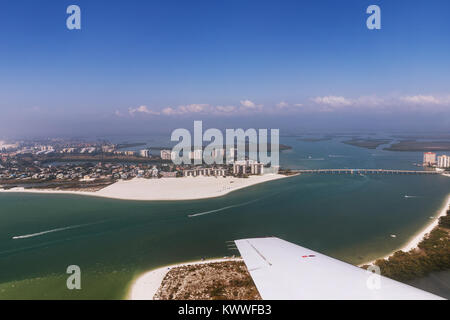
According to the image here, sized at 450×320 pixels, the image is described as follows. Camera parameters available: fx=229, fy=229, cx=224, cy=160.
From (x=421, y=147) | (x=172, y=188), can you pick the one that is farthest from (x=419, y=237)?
(x=421, y=147)

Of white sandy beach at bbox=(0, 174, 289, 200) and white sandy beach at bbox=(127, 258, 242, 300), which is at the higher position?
white sandy beach at bbox=(0, 174, 289, 200)


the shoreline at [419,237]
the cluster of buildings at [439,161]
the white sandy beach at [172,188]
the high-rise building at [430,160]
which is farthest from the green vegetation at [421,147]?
the shoreline at [419,237]

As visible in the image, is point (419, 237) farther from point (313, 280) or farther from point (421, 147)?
point (421, 147)

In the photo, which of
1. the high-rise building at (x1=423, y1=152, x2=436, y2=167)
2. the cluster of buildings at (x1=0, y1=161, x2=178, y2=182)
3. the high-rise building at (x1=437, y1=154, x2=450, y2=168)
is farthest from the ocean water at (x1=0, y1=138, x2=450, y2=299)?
the high-rise building at (x1=423, y1=152, x2=436, y2=167)

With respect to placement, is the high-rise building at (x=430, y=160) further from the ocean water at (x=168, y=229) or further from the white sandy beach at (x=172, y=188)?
the white sandy beach at (x=172, y=188)

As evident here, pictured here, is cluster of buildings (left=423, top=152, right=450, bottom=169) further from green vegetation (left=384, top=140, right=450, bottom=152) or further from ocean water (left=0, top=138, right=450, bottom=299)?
green vegetation (left=384, top=140, right=450, bottom=152)

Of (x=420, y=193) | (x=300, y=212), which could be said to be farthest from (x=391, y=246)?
A: (x=420, y=193)
